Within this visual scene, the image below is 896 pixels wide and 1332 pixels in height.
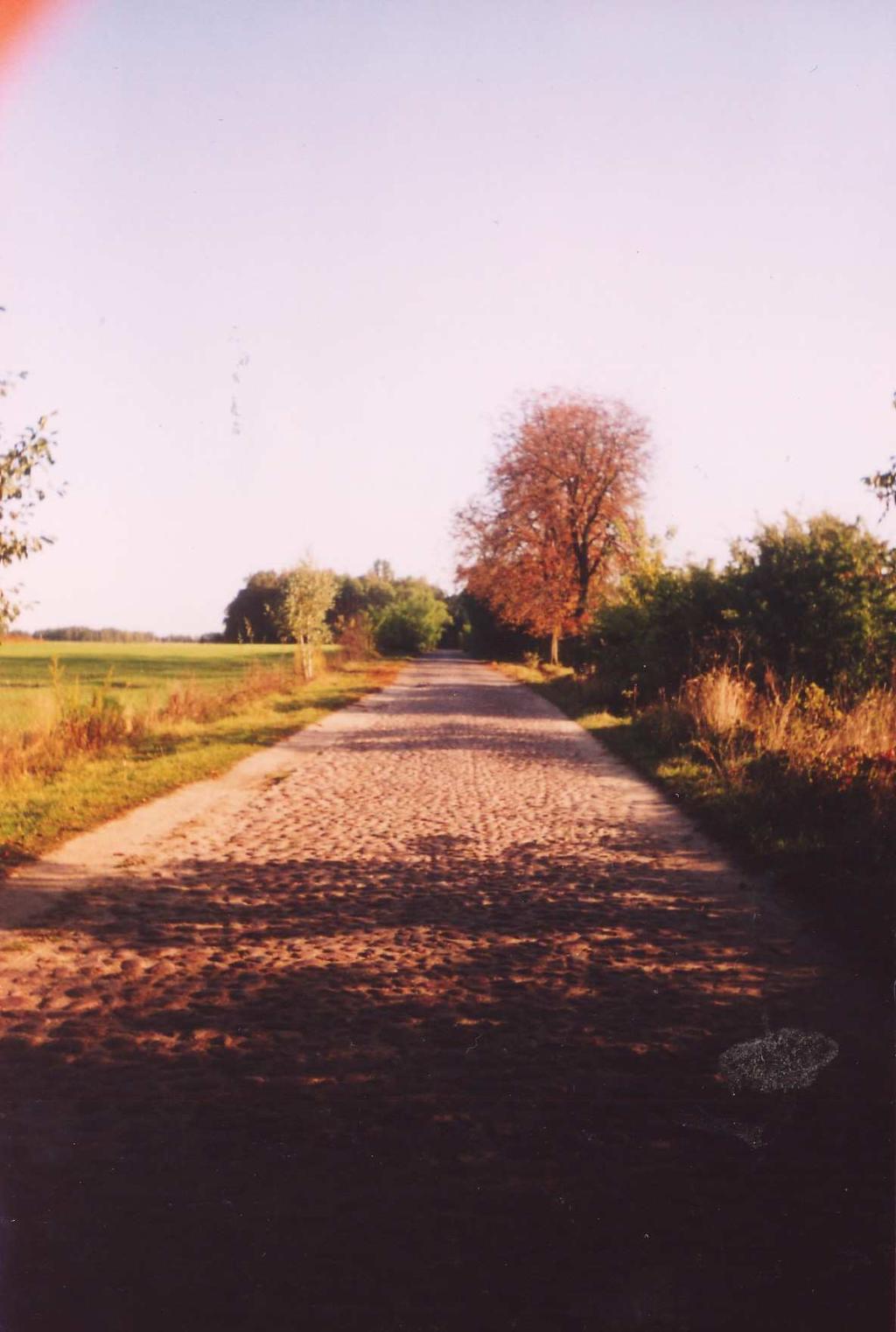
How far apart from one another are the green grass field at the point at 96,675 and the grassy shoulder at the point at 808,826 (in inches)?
342

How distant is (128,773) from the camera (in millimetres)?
11688

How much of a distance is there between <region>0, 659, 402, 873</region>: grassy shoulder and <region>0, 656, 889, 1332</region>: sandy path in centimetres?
123

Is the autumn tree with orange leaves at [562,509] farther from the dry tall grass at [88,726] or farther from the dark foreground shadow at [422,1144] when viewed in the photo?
the dark foreground shadow at [422,1144]

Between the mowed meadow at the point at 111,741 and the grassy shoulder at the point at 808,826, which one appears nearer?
the grassy shoulder at the point at 808,826

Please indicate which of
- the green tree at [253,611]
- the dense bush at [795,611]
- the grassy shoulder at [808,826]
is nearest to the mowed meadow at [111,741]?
the grassy shoulder at [808,826]

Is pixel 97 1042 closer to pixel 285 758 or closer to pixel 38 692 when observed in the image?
pixel 285 758

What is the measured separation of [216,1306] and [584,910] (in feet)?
13.1

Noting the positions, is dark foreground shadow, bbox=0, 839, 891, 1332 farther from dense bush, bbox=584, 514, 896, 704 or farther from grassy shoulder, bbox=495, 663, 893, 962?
dense bush, bbox=584, 514, 896, 704

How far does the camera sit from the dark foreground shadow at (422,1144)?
2490mm

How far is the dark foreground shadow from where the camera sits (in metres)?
2.49

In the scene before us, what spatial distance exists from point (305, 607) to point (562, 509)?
12.5 m

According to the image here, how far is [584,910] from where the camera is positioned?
20.1ft

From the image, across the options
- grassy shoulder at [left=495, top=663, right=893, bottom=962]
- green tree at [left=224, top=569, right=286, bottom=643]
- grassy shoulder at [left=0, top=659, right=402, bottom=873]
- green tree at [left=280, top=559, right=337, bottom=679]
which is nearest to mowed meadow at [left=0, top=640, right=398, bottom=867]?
grassy shoulder at [left=0, top=659, right=402, bottom=873]

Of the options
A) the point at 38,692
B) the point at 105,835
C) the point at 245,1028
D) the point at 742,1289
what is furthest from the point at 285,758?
the point at 742,1289
